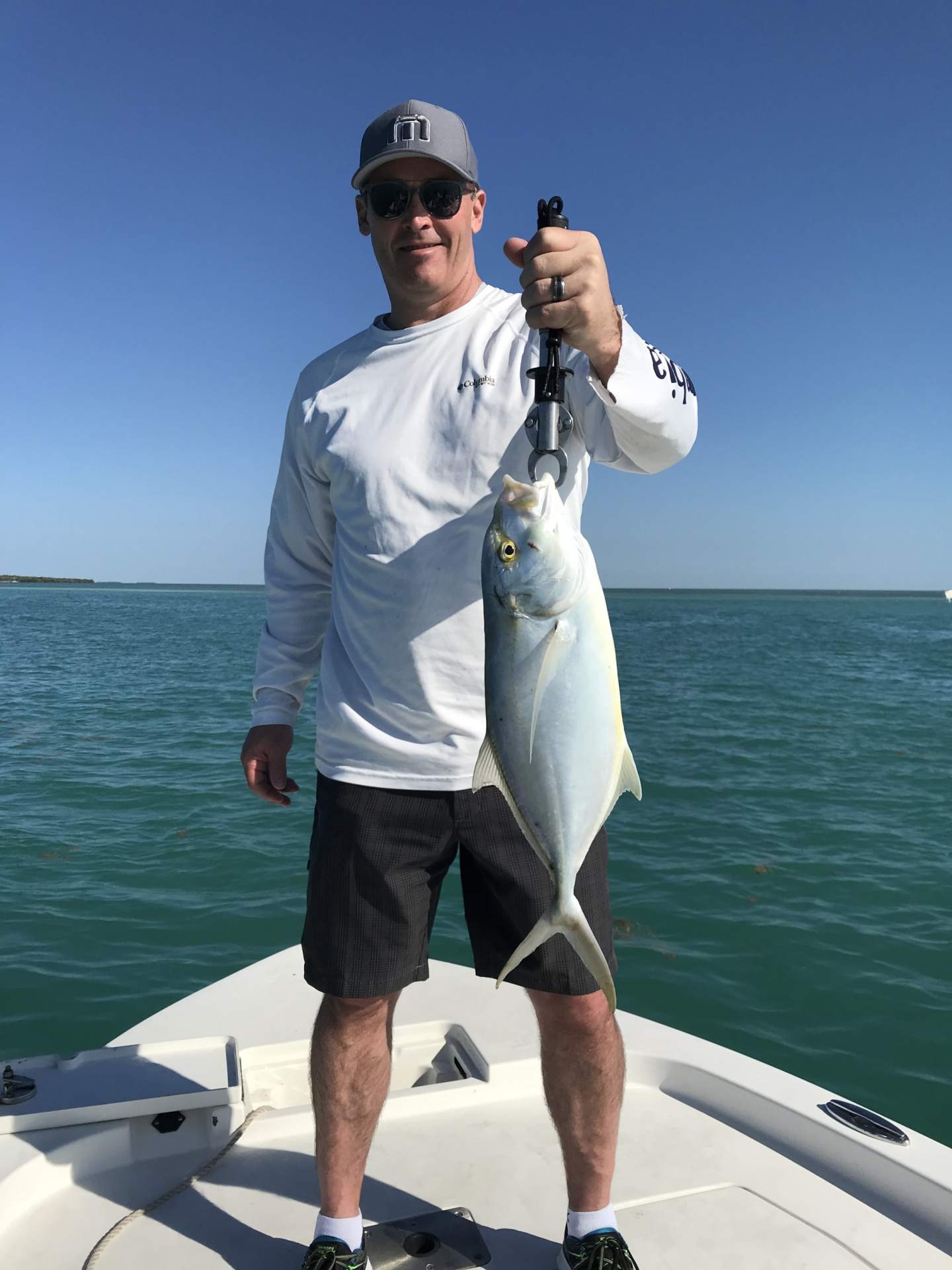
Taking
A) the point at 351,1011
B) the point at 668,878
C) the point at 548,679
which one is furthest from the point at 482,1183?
the point at 668,878

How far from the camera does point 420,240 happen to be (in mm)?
2480

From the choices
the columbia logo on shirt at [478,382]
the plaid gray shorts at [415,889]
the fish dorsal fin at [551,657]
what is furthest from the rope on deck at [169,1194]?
the columbia logo on shirt at [478,382]

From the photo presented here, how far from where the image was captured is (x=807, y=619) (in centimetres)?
7019

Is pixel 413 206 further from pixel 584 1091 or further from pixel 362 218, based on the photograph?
pixel 584 1091

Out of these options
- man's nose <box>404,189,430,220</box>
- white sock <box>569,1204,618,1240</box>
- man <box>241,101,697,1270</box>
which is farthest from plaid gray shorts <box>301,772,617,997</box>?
man's nose <box>404,189,430,220</box>

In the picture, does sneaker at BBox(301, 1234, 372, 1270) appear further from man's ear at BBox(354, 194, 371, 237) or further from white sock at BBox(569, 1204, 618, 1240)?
man's ear at BBox(354, 194, 371, 237)

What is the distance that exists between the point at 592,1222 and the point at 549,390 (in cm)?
212

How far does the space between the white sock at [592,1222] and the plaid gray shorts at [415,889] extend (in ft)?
2.04

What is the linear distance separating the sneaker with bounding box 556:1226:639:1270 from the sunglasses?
272 centimetres

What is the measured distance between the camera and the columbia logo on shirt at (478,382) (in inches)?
94.2

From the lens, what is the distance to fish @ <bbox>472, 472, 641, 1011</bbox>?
5.83 ft

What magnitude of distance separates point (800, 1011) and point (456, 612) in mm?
A: 4856

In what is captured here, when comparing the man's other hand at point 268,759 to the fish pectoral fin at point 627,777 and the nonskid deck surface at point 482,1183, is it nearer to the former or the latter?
the nonskid deck surface at point 482,1183

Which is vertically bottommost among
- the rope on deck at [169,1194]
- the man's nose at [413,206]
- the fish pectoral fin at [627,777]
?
the rope on deck at [169,1194]
